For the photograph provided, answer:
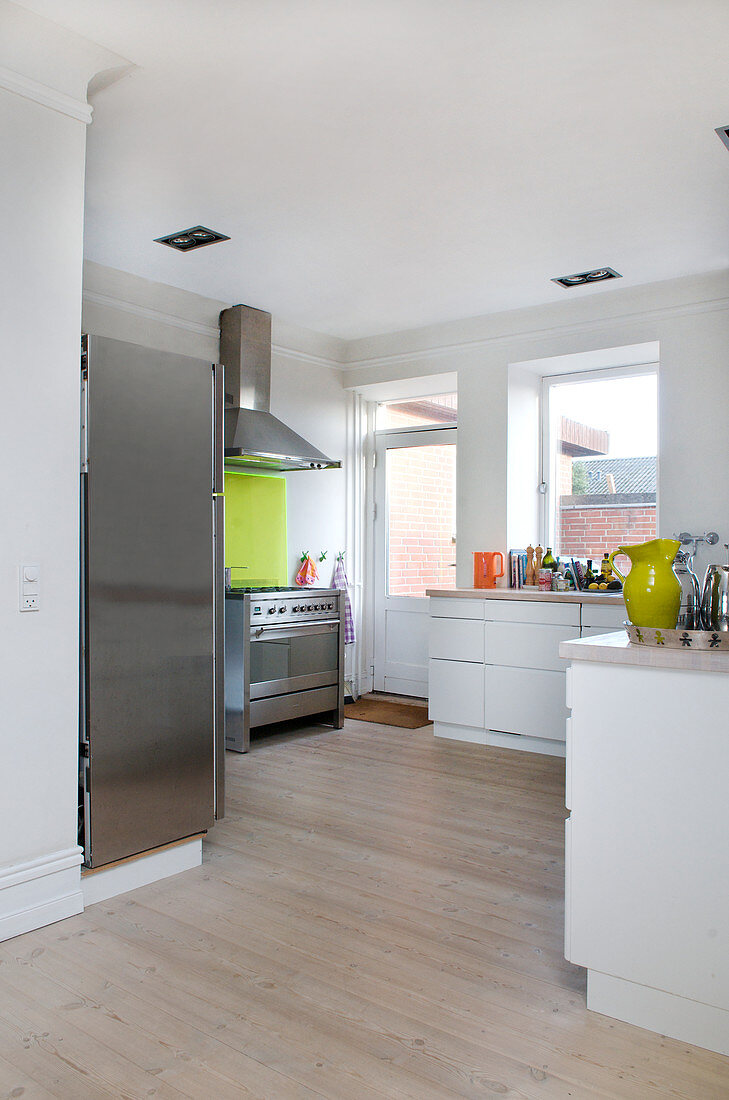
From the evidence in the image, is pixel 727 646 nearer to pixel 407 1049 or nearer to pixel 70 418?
pixel 407 1049

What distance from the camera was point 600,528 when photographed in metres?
5.19

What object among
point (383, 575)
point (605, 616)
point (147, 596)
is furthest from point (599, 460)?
point (147, 596)

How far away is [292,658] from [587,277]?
2.74 m

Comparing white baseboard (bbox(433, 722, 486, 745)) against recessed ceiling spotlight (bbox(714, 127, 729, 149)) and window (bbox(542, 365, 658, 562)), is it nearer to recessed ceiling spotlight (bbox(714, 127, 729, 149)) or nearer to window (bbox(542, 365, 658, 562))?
window (bbox(542, 365, 658, 562))

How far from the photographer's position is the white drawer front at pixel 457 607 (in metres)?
4.74

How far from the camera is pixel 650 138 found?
295cm

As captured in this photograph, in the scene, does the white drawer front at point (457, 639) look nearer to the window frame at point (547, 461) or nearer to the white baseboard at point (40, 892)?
the window frame at point (547, 461)

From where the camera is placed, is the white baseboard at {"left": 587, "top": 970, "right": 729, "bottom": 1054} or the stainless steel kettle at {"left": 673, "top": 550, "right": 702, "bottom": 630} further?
the stainless steel kettle at {"left": 673, "top": 550, "right": 702, "bottom": 630}

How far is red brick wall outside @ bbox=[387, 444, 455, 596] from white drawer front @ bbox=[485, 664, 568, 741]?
1440 mm

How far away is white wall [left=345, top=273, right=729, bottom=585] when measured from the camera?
4398 millimetres

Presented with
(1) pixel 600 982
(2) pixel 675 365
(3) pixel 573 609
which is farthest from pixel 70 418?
(2) pixel 675 365

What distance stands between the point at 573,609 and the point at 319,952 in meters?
2.59

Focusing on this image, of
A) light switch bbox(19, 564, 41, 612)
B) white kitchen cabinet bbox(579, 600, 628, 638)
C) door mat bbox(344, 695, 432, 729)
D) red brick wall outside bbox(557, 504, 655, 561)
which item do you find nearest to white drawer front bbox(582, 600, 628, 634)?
white kitchen cabinet bbox(579, 600, 628, 638)

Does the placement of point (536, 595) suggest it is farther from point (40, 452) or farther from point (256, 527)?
point (40, 452)
